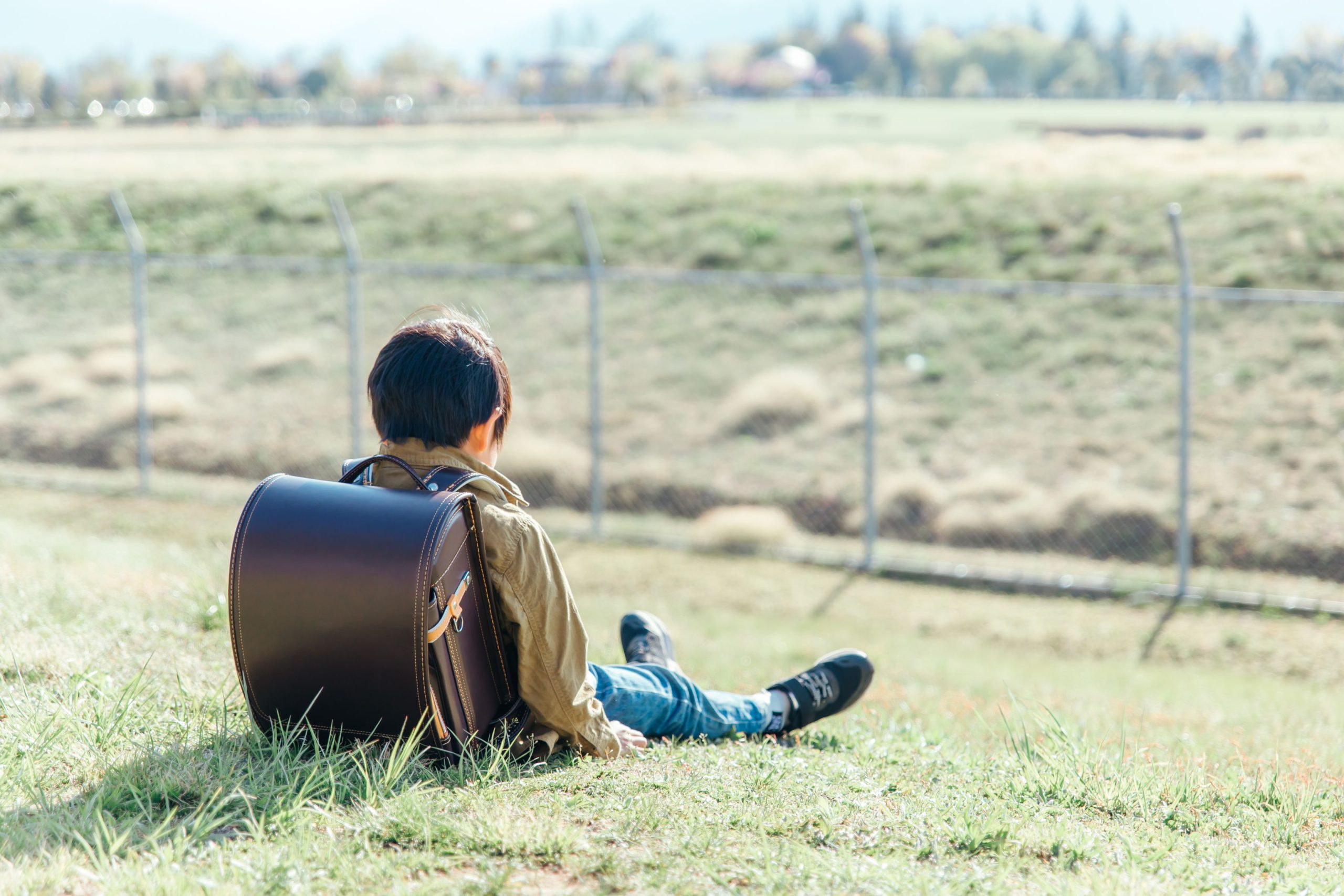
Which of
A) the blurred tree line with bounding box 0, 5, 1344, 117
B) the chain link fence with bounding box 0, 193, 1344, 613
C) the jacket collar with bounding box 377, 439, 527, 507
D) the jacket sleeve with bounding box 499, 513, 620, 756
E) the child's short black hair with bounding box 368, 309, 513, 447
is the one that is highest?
the blurred tree line with bounding box 0, 5, 1344, 117

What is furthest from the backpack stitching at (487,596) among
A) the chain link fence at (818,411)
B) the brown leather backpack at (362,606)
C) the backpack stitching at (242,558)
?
the chain link fence at (818,411)

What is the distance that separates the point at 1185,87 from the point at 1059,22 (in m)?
12.4

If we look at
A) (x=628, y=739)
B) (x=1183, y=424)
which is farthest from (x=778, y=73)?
(x=628, y=739)

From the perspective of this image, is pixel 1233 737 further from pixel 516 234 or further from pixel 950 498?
pixel 516 234

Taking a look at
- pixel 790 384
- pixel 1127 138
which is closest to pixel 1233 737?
pixel 790 384

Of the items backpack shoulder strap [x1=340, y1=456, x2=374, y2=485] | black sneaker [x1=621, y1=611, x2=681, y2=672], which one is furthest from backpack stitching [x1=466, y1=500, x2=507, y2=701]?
black sneaker [x1=621, y1=611, x2=681, y2=672]

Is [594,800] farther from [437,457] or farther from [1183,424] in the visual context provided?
[1183,424]

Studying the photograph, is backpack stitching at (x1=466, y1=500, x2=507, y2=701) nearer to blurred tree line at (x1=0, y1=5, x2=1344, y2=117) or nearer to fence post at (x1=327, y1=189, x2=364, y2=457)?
fence post at (x1=327, y1=189, x2=364, y2=457)

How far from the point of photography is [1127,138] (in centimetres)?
1969

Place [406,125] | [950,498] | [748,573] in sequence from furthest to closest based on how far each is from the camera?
1. [406,125]
2. [950,498]
3. [748,573]

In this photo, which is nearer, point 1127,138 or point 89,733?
point 89,733

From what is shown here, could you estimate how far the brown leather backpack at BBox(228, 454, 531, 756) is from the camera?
2.51 metres

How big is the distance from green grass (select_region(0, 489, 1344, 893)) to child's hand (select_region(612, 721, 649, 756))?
4 cm

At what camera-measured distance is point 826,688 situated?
12.4 ft
